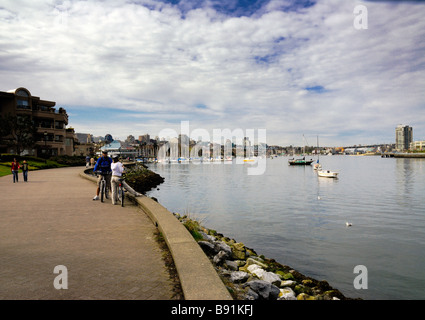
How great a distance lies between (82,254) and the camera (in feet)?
23.4

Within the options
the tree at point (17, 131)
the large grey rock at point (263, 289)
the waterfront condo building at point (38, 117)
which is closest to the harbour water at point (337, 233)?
the large grey rock at point (263, 289)

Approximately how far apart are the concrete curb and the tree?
6088 cm

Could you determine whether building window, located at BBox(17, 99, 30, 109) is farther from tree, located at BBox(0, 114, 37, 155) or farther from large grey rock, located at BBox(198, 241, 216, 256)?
large grey rock, located at BBox(198, 241, 216, 256)

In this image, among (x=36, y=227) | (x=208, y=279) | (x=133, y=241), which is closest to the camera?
(x=208, y=279)

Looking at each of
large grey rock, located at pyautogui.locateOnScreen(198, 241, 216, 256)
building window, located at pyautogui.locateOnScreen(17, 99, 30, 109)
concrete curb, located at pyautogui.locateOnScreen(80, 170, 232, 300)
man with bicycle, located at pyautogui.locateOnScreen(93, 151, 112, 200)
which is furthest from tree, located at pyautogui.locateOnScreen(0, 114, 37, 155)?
concrete curb, located at pyautogui.locateOnScreen(80, 170, 232, 300)

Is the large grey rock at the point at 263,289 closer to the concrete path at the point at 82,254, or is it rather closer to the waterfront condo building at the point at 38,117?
the concrete path at the point at 82,254

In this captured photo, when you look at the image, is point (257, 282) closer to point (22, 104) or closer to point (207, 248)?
point (207, 248)

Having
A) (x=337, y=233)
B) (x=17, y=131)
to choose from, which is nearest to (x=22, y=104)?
(x=17, y=131)

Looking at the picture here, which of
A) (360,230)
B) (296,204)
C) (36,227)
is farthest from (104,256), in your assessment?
(296,204)

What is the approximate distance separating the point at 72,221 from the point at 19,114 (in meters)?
67.8

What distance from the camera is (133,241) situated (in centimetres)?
827

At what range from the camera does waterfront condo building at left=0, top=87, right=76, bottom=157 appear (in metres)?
65.8

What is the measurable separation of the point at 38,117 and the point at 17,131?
11.8 metres
